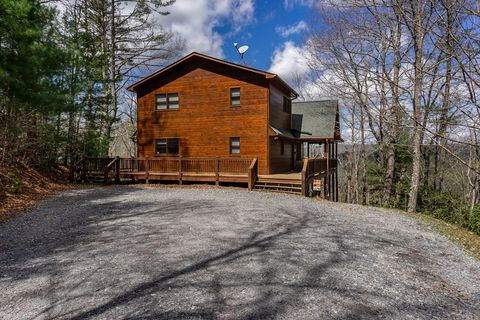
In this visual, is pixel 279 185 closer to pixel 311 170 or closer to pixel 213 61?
pixel 311 170

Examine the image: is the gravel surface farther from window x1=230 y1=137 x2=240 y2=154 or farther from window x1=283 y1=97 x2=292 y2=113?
window x1=283 y1=97 x2=292 y2=113

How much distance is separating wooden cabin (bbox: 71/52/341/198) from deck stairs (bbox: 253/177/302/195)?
5cm

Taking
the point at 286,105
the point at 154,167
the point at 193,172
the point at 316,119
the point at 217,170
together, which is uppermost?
the point at 286,105

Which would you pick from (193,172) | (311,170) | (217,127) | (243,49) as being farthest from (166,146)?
(243,49)

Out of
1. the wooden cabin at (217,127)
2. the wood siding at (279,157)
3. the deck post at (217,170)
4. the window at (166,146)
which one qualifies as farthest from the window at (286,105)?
the window at (166,146)

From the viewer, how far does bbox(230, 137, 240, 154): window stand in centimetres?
1715

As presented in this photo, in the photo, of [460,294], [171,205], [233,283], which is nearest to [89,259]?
[233,283]

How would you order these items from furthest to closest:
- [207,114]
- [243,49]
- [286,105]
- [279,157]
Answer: [243,49] → [286,105] → [279,157] → [207,114]

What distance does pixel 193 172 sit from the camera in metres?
16.7

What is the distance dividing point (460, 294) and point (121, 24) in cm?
2505

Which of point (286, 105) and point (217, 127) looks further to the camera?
point (286, 105)

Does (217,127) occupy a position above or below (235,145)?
above

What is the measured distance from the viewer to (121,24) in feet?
75.7

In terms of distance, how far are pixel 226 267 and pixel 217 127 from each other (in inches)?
503
